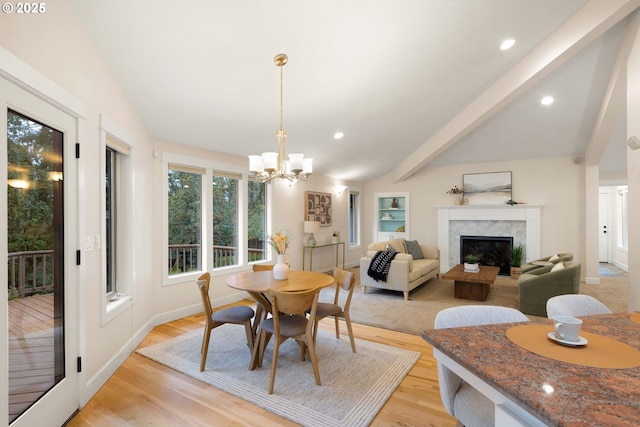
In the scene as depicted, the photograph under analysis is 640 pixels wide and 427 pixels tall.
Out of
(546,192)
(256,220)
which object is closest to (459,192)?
(546,192)

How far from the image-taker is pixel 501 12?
2.87 meters

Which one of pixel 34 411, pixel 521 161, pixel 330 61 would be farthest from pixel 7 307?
pixel 521 161

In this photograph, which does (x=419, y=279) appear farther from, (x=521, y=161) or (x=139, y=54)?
(x=139, y=54)

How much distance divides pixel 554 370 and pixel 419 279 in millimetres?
4518

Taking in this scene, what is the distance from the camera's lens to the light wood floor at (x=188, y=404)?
2033 millimetres

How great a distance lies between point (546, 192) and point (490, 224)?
118 centimetres

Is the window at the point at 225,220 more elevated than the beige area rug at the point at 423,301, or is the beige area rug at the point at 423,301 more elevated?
the window at the point at 225,220

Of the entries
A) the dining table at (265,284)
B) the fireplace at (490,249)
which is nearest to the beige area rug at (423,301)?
the fireplace at (490,249)

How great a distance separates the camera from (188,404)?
2221 millimetres

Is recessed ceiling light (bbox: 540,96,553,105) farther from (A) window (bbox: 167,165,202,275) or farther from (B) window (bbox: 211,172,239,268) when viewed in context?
(A) window (bbox: 167,165,202,275)

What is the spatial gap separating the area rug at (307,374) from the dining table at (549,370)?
1258 mm

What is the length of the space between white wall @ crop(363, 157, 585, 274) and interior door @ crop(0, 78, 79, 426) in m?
6.74

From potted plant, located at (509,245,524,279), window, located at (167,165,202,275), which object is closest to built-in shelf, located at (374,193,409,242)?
potted plant, located at (509,245,524,279)

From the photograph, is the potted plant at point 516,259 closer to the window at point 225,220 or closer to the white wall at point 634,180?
the white wall at point 634,180
